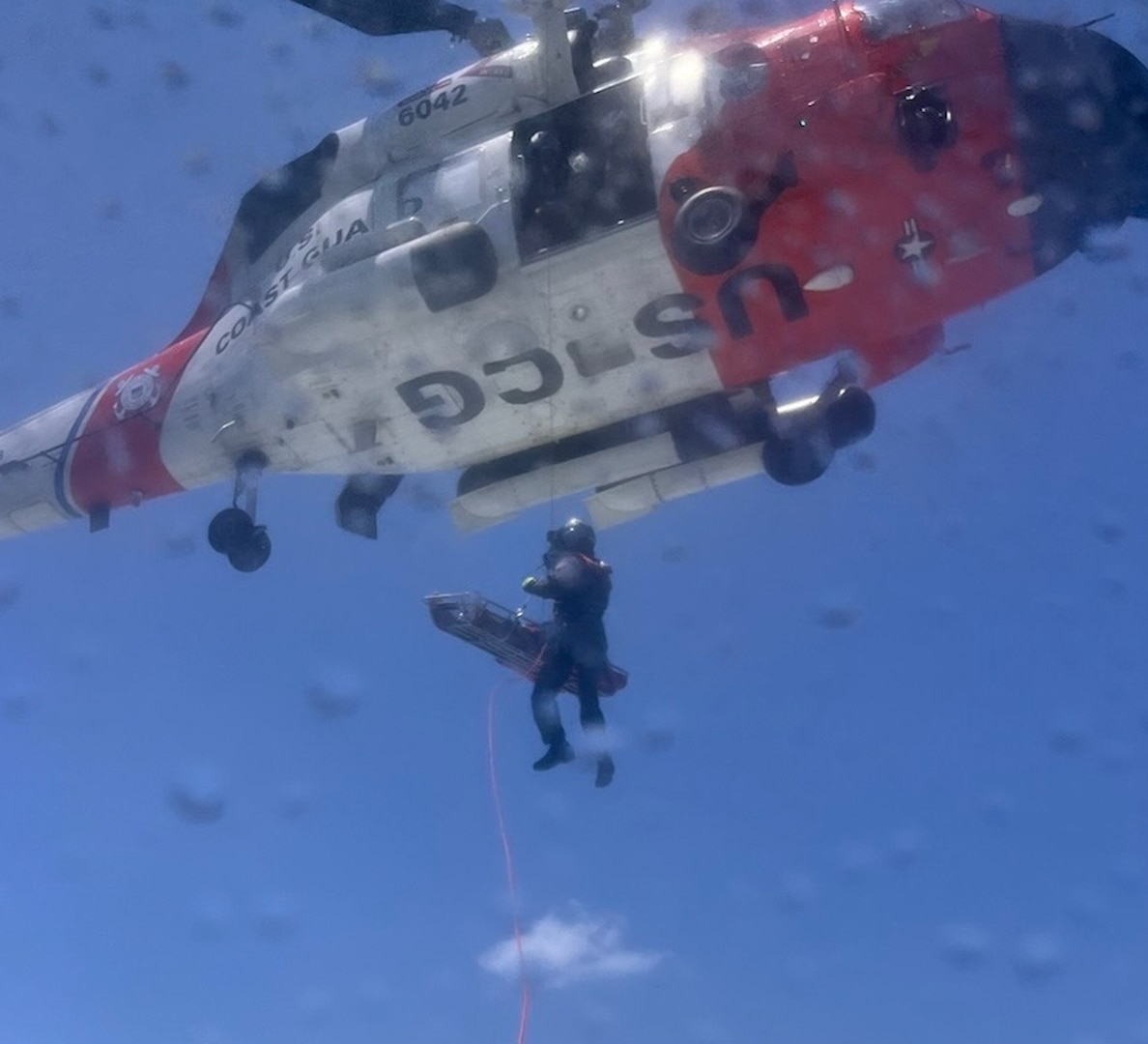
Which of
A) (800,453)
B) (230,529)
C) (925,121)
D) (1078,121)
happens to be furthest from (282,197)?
(1078,121)

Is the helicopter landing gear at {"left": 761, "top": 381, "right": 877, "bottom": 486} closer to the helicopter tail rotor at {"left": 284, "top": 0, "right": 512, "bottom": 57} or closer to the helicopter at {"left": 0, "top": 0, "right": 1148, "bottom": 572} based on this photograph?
the helicopter at {"left": 0, "top": 0, "right": 1148, "bottom": 572}

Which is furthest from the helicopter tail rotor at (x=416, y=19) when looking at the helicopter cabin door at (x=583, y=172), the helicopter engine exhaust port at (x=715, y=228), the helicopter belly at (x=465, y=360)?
the helicopter engine exhaust port at (x=715, y=228)

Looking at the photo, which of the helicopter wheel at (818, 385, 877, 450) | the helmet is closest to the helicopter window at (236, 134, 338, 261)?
the helmet

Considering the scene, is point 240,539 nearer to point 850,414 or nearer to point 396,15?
point 396,15

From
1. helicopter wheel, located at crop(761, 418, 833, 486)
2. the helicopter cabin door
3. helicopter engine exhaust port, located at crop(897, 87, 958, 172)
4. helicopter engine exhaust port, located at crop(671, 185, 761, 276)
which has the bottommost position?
helicopter wheel, located at crop(761, 418, 833, 486)

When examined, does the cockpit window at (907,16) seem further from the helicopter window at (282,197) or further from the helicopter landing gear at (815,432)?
the helicopter window at (282,197)

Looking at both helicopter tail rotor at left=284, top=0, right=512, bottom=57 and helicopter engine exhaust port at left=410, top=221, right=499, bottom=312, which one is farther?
helicopter tail rotor at left=284, top=0, right=512, bottom=57
